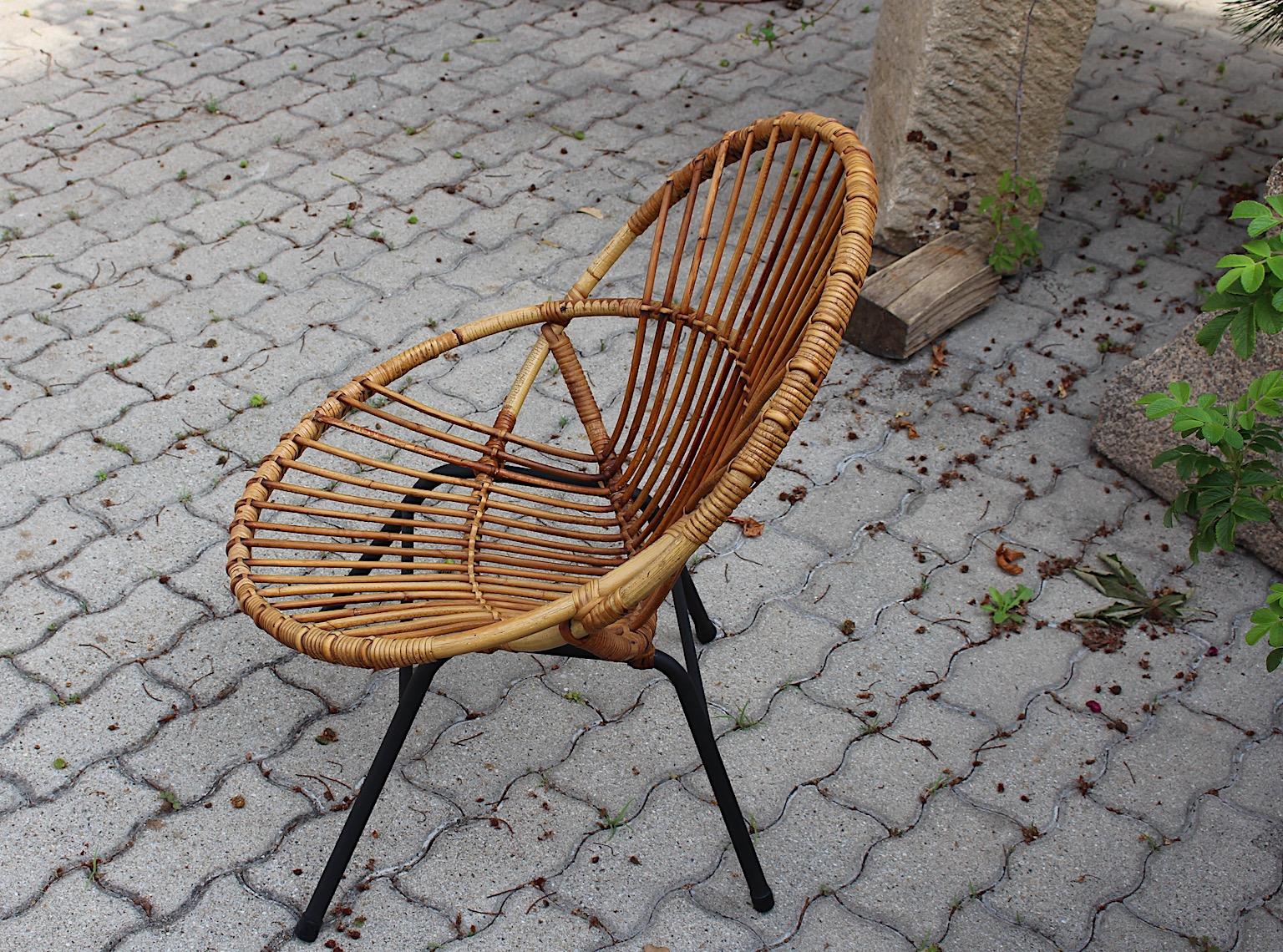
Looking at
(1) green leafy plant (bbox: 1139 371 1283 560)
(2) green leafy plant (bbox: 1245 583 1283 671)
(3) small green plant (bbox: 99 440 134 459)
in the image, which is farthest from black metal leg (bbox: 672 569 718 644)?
(3) small green plant (bbox: 99 440 134 459)

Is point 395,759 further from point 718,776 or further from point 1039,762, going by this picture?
point 1039,762

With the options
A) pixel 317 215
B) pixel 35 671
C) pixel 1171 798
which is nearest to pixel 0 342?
pixel 317 215

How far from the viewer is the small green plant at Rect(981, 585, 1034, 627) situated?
252cm

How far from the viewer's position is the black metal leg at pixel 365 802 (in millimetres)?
1825

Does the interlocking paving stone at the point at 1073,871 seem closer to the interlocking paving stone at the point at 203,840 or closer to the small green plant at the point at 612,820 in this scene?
the small green plant at the point at 612,820

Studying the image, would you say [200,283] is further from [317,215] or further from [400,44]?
[400,44]

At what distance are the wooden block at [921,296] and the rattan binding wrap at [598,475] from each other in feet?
3.64

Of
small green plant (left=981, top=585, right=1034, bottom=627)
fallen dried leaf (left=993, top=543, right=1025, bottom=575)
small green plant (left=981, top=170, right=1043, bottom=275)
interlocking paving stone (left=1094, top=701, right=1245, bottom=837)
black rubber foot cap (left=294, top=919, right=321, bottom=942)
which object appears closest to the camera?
black rubber foot cap (left=294, top=919, right=321, bottom=942)

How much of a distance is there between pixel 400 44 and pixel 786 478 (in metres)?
2.58

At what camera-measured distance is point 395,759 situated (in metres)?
1.97

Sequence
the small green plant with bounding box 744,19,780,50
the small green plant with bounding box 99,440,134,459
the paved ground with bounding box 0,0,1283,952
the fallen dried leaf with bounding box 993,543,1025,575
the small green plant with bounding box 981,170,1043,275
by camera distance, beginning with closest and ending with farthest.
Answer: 1. the paved ground with bounding box 0,0,1283,952
2. the fallen dried leaf with bounding box 993,543,1025,575
3. the small green plant with bounding box 99,440,134,459
4. the small green plant with bounding box 981,170,1043,275
5. the small green plant with bounding box 744,19,780,50

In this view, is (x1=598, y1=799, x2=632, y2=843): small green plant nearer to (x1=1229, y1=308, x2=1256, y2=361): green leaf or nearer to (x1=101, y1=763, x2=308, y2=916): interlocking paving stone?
(x1=101, y1=763, x2=308, y2=916): interlocking paving stone

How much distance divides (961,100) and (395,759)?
2.17 meters

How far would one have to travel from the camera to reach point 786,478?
287 cm
